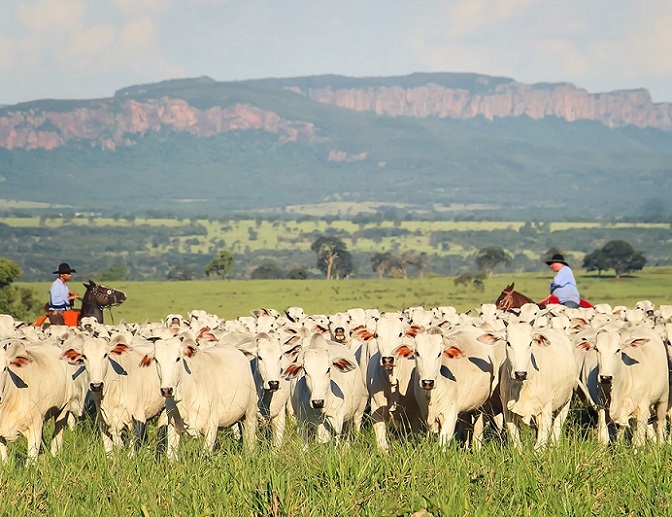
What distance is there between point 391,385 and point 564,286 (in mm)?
8625

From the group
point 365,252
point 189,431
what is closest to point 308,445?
point 189,431

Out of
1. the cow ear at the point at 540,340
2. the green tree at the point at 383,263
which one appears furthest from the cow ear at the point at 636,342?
the green tree at the point at 383,263

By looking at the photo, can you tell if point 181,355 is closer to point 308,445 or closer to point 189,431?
point 189,431

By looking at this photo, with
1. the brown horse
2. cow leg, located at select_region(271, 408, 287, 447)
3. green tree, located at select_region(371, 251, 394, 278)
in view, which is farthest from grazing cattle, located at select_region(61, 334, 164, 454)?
green tree, located at select_region(371, 251, 394, 278)

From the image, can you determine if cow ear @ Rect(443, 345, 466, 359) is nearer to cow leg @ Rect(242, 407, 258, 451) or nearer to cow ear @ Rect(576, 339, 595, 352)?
cow ear @ Rect(576, 339, 595, 352)

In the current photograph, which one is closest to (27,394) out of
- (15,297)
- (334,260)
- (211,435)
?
(211,435)

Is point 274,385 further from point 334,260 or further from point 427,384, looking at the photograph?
point 334,260

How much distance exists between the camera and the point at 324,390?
11695 millimetres

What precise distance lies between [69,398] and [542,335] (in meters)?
4.85

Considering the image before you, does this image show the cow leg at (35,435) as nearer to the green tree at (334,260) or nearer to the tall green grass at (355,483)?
the tall green grass at (355,483)

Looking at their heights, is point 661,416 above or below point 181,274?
above

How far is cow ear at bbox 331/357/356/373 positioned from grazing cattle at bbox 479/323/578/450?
1.53 m

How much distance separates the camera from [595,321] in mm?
16609

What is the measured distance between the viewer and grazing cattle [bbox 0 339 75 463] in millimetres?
11758
